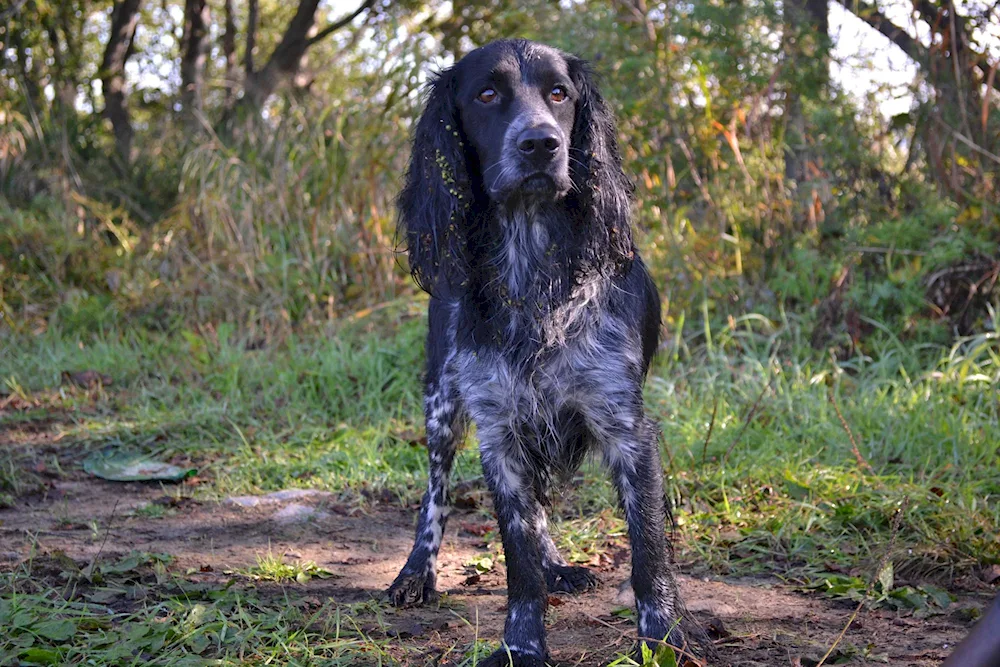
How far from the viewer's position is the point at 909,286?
5.68m

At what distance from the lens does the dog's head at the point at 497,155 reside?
9.61 feet

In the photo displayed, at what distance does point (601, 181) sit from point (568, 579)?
4.64ft

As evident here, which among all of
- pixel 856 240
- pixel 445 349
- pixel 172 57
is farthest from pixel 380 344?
pixel 172 57

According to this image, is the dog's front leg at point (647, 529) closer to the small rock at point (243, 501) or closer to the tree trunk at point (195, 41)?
the small rock at point (243, 501)

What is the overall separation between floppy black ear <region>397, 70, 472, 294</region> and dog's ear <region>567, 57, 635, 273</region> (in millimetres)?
367

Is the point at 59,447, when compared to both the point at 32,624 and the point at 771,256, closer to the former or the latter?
the point at 32,624

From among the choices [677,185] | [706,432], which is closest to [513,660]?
[706,432]

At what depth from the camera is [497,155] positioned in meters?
2.92

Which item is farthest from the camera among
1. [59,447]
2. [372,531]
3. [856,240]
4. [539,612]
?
[856,240]

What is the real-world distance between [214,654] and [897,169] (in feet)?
18.2

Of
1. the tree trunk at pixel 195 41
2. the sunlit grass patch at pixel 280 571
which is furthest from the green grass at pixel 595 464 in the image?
the tree trunk at pixel 195 41

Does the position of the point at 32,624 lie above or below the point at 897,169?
below

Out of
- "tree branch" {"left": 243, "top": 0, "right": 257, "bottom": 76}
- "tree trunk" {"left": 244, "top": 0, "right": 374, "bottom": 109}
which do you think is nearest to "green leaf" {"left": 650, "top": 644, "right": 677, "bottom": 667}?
"tree trunk" {"left": 244, "top": 0, "right": 374, "bottom": 109}

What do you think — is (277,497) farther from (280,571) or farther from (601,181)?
(601,181)
